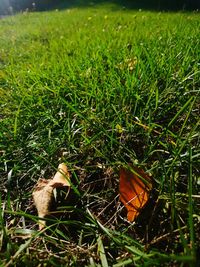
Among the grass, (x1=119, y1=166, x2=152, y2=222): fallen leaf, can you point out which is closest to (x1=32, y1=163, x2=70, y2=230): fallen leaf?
the grass

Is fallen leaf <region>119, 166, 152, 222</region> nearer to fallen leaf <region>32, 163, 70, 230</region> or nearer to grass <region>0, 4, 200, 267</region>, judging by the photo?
grass <region>0, 4, 200, 267</region>

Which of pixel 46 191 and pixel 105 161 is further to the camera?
pixel 105 161

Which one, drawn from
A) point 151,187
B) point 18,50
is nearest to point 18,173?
point 151,187

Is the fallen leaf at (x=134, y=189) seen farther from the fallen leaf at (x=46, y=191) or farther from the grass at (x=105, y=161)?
the fallen leaf at (x=46, y=191)

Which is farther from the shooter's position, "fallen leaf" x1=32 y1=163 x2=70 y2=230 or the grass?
"fallen leaf" x1=32 y1=163 x2=70 y2=230

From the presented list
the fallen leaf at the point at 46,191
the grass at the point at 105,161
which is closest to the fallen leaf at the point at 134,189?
the grass at the point at 105,161

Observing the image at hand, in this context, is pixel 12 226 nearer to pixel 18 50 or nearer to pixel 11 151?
pixel 11 151
